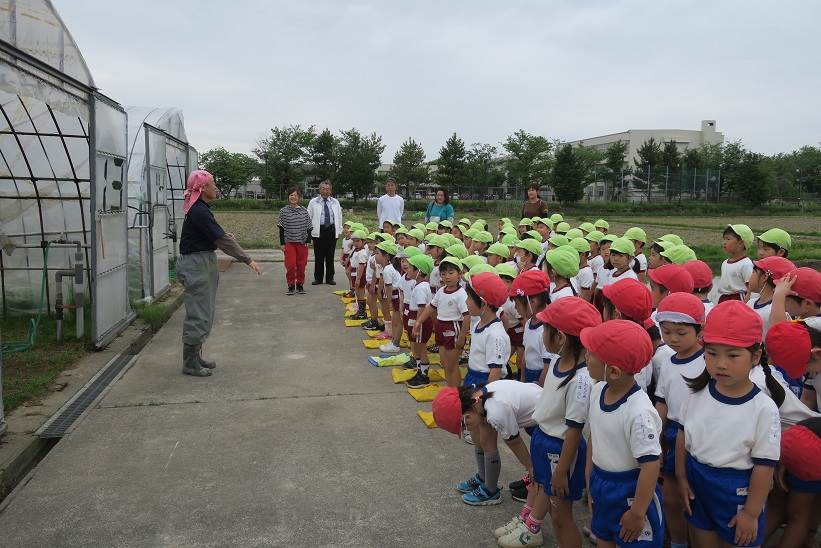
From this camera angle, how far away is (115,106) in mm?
7441

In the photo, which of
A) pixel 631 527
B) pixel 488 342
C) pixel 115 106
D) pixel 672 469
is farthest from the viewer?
pixel 115 106

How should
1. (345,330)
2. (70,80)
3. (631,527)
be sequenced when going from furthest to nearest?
(345,330) < (70,80) < (631,527)

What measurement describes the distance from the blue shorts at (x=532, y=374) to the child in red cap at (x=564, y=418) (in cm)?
121

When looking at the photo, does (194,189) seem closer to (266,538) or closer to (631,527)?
(266,538)

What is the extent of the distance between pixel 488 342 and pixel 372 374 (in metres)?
2.56

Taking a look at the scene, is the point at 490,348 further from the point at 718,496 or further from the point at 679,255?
the point at 679,255

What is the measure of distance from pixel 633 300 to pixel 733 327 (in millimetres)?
1036

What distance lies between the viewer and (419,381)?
593 cm

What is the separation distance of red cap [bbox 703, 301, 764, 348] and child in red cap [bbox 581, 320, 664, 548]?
0.90ft

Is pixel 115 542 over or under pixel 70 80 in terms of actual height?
under

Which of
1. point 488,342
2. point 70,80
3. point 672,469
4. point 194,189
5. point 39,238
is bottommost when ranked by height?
point 672,469

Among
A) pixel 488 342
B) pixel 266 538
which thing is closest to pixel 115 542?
pixel 266 538

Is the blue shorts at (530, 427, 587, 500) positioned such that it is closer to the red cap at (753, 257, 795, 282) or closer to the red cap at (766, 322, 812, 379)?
the red cap at (766, 322, 812, 379)

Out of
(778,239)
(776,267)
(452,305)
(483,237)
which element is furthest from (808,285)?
(483,237)
